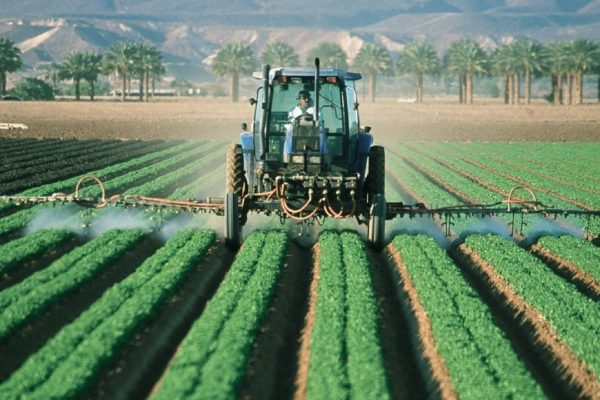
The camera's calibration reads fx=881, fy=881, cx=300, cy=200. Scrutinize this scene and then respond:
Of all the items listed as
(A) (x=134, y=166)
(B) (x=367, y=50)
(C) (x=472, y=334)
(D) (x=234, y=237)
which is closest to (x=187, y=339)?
(C) (x=472, y=334)

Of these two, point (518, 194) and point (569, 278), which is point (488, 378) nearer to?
point (569, 278)

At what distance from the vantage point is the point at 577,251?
1518cm

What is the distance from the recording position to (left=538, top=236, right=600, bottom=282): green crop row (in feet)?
46.0

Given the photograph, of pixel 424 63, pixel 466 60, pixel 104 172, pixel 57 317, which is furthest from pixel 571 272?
pixel 424 63

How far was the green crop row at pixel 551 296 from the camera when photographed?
10.1 metres

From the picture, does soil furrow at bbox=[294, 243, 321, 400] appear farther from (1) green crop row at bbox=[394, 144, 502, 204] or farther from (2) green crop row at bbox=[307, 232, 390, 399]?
(1) green crop row at bbox=[394, 144, 502, 204]

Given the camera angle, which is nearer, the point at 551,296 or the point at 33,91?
the point at 551,296

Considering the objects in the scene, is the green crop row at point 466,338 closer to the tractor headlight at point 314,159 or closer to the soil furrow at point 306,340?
the soil furrow at point 306,340

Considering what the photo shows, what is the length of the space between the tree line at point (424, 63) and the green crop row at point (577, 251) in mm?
72424

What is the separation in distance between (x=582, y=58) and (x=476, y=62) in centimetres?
1409

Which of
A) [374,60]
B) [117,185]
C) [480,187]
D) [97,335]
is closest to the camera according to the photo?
[97,335]

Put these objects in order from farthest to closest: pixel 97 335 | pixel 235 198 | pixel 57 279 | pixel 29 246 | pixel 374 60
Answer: pixel 374 60 → pixel 235 198 → pixel 29 246 → pixel 57 279 → pixel 97 335

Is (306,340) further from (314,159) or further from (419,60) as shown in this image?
(419,60)

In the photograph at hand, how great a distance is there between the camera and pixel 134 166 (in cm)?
3028
